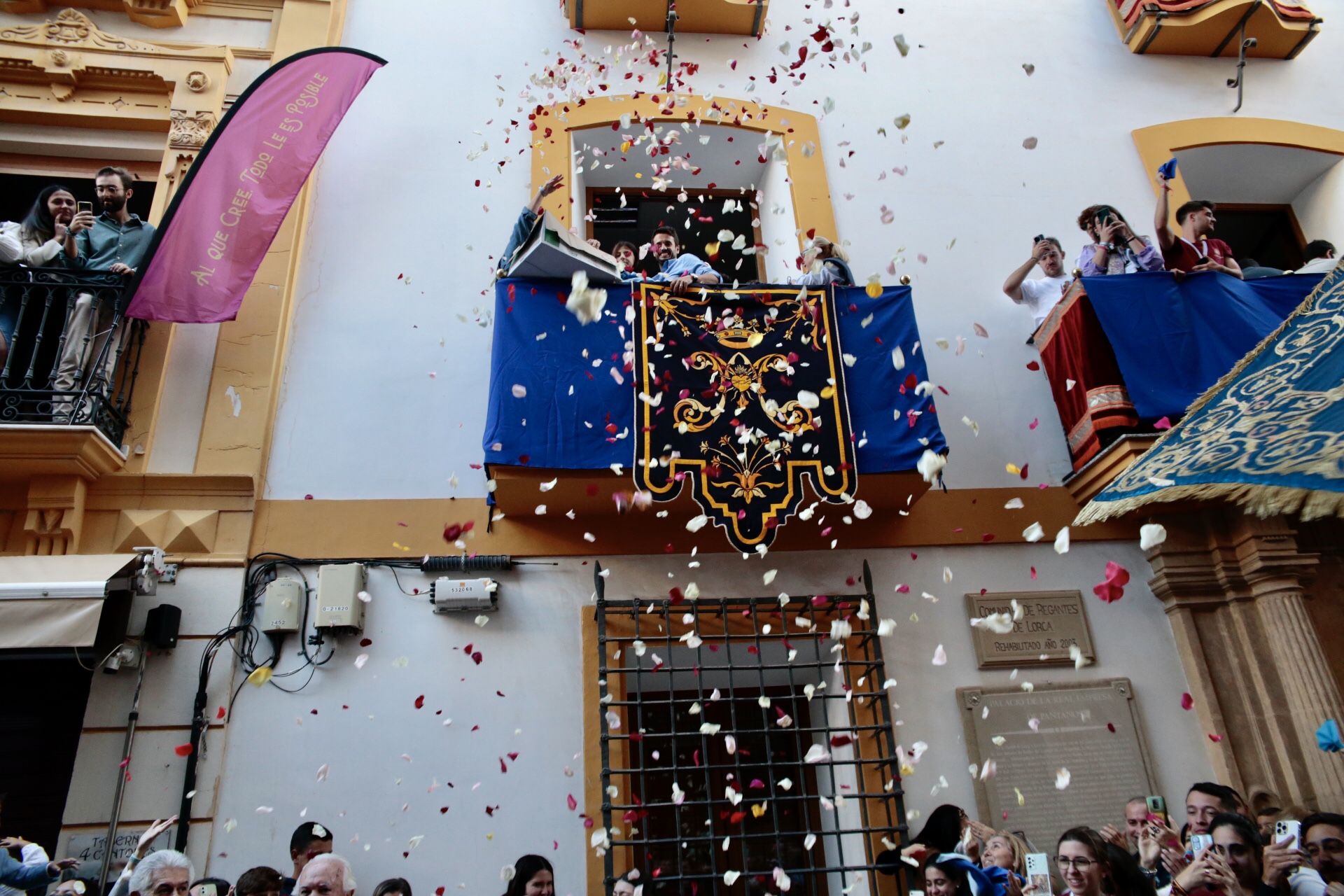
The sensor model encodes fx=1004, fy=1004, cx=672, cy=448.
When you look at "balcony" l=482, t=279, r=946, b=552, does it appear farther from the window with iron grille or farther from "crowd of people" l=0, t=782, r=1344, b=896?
"crowd of people" l=0, t=782, r=1344, b=896

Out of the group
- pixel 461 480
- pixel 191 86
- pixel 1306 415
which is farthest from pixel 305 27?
pixel 1306 415

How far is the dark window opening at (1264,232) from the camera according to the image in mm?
7398

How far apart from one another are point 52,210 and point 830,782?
16.5 ft

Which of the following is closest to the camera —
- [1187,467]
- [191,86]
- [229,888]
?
[229,888]

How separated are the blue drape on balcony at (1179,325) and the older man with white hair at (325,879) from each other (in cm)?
437

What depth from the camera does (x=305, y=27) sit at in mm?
6297

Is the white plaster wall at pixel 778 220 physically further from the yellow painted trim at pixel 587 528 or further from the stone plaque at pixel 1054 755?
the stone plaque at pixel 1054 755

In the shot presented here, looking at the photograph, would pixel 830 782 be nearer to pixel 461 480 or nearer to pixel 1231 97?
pixel 461 480

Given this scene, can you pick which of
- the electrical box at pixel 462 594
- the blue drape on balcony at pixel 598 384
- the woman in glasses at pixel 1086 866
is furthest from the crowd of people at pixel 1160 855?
the electrical box at pixel 462 594

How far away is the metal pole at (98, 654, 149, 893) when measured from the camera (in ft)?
13.8

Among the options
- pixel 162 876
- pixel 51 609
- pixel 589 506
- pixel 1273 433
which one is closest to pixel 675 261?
pixel 589 506

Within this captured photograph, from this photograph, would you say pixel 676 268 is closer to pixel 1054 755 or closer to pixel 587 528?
pixel 587 528

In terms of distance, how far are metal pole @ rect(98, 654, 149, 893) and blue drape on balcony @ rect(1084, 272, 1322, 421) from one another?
16.7 feet

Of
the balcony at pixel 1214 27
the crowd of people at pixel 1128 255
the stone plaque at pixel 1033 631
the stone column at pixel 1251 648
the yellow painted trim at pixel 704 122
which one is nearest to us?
the stone column at pixel 1251 648
